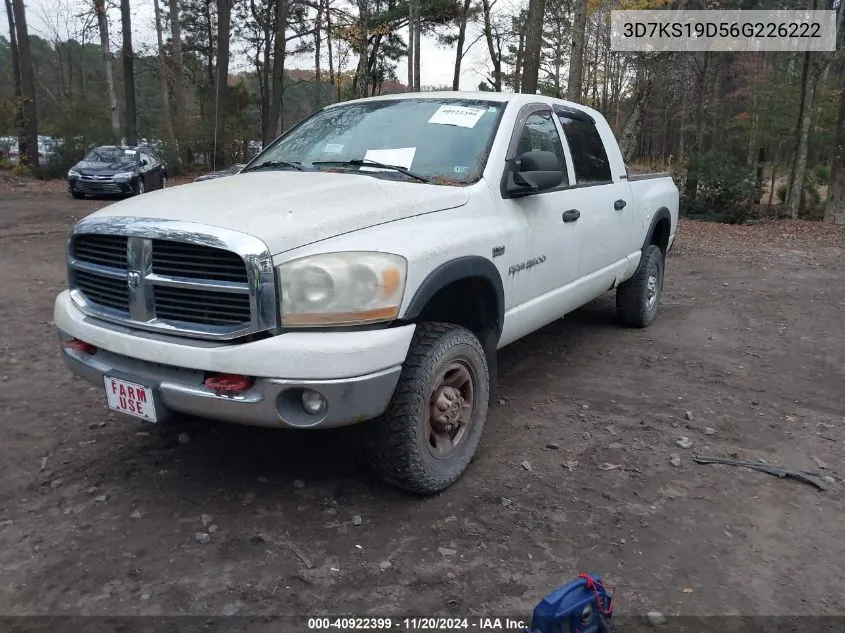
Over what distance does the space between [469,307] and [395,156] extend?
0.96 m

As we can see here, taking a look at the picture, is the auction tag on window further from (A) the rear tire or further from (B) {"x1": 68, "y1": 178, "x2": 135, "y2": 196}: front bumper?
(B) {"x1": 68, "y1": 178, "x2": 135, "y2": 196}: front bumper

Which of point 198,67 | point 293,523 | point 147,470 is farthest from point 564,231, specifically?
point 198,67

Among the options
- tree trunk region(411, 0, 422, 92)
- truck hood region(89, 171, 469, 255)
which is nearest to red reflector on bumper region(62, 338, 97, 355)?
truck hood region(89, 171, 469, 255)

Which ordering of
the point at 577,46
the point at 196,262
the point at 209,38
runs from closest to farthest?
the point at 196,262 < the point at 577,46 < the point at 209,38

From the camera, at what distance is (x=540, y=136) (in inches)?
171

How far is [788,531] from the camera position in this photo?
3.06 m

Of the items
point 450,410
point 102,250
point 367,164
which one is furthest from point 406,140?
point 102,250

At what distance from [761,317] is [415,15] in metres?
19.6

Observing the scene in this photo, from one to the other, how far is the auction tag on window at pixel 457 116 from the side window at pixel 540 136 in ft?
0.96

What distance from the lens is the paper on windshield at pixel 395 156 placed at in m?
3.77

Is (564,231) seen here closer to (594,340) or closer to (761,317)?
(594,340)

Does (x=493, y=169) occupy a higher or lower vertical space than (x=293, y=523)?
higher

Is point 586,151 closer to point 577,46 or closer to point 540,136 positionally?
point 540,136

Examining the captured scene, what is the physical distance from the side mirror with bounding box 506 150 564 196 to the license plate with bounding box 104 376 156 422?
2.12 metres
